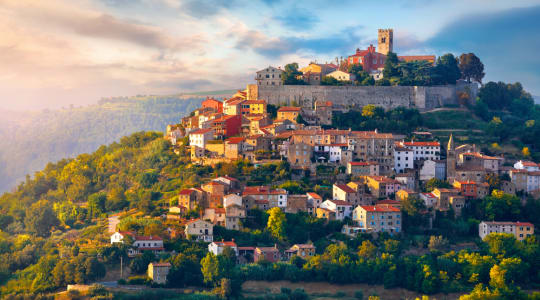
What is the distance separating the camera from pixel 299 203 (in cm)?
4778

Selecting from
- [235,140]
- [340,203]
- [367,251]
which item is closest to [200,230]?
[340,203]

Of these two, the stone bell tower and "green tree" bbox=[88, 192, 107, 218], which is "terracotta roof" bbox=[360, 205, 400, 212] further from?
the stone bell tower

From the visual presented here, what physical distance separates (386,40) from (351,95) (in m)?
16.0

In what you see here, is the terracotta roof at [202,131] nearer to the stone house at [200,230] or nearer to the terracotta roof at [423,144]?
the stone house at [200,230]

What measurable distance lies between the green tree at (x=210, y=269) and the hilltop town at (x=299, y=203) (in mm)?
84

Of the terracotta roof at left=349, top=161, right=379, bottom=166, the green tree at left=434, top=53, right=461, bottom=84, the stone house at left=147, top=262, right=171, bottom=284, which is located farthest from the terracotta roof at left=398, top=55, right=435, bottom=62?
the stone house at left=147, top=262, right=171, bottom=284

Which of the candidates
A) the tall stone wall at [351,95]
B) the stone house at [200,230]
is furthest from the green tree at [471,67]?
the stone house at [200,230]

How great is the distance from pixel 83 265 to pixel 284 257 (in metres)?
12.4

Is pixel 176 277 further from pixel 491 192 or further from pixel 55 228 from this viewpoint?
pixel 491 192

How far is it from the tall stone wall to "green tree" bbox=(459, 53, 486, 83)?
9.47 metres

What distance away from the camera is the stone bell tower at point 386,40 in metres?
78.8

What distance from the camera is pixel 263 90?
6562cm

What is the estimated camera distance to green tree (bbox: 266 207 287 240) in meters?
45.3

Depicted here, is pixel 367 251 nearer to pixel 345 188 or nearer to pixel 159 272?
pixel 345 188
